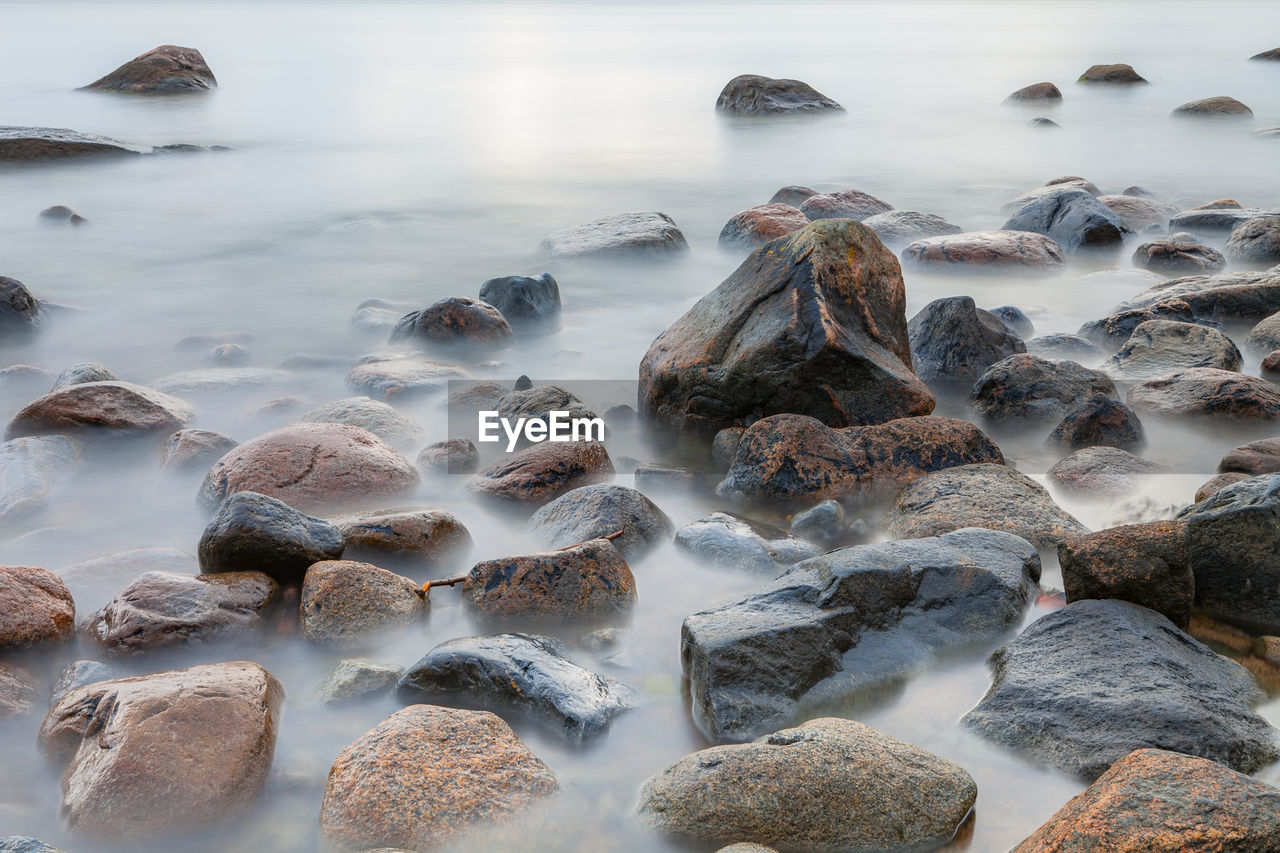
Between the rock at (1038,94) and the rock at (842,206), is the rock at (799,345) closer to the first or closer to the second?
the rock at (842,206)

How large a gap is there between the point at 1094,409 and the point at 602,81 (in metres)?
24.5

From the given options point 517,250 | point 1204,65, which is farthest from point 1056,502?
point 1204,65

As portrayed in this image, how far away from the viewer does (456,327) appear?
655cm

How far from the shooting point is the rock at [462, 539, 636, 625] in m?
3.32

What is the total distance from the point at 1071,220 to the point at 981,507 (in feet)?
20.5

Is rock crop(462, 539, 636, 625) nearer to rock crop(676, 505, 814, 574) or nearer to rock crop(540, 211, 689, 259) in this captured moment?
rock crop(676, 505, 814, 574)

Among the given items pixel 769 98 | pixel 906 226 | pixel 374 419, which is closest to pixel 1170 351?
pixel 906 226

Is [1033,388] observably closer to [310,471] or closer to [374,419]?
[374,419]

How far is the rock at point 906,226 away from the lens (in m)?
9.45

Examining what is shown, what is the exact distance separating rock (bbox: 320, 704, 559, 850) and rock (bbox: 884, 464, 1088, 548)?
77.0 inches

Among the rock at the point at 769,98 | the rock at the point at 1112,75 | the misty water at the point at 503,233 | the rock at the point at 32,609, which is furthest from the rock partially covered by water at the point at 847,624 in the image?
the rock at the point at 1112,75

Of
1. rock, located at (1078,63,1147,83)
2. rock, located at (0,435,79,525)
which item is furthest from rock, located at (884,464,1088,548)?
rock, located at (1078,63,1147,83)

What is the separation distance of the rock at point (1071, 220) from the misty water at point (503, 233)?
0.25 m

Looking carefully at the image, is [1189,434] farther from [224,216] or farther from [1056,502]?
[224,216]
